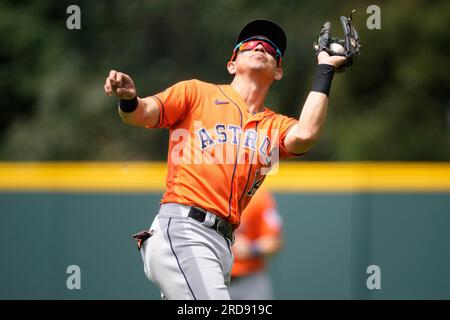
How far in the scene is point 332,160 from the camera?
43.2 feet

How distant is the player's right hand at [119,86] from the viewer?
12.3ft

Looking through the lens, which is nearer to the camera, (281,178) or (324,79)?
(324,79)

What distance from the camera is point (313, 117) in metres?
3.93

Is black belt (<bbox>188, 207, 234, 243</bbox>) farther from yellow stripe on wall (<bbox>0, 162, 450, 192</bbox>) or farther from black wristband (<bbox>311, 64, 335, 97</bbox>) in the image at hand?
yellow stripe on wall (<bbox>0, 162, 450, 192</bbox>)

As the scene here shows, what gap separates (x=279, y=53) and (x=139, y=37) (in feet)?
32.8

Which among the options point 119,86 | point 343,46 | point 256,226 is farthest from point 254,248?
point 119,86

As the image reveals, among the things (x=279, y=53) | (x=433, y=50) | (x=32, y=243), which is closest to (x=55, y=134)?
(x=32, y=243)

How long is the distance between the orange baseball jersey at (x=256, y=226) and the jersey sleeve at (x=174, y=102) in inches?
111

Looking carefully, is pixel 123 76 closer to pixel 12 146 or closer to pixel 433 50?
pixel 12 146

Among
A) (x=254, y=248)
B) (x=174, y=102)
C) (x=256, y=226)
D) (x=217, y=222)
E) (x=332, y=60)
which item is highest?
(x=332, y=60)

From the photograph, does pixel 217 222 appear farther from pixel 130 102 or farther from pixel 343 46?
pixel 343 46

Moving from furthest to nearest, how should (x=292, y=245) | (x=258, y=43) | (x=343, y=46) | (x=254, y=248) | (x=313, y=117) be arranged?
1. (x=292, y=245)
2. (x=254, y=248)
3. (x=258, y=43)
4. (x=343, y=46)
5. (x=313, y=117)

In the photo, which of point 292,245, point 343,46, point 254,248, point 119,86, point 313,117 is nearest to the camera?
point 119,86

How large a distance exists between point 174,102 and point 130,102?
0.84 feet
